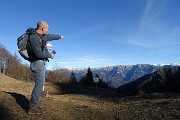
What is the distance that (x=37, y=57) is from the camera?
9.29m

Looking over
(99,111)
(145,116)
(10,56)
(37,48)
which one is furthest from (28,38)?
(10,56)

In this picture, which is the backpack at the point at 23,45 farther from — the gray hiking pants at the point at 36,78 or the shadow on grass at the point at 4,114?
the shadow on grass at the point at 4,114

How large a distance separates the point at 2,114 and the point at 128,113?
3.58m

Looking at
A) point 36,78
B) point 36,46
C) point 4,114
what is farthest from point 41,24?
point 4,114

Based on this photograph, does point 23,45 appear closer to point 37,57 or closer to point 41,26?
point 37,57

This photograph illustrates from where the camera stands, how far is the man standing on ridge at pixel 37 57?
9258 millimetres

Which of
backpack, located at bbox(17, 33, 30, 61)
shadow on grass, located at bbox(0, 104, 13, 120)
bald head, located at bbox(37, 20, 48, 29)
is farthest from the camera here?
bald head, located at bbox(37, 20, 48, 29)

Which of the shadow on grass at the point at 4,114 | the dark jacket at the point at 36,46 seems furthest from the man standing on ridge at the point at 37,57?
the shadow on grass at the point at 4,114

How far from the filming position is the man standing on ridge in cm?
926

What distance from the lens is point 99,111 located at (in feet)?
33.9

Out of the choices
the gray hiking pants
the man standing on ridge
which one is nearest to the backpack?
the man standing on ridge

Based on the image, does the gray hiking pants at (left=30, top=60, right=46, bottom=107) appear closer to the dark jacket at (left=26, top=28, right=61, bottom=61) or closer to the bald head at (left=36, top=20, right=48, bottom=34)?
the dark jacket at (left=26, top=28, right=61, bottom=61)

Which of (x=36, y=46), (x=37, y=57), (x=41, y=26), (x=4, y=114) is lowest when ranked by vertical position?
(x=4, y=114)

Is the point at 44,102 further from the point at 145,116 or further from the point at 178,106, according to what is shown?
the point at 178,106
